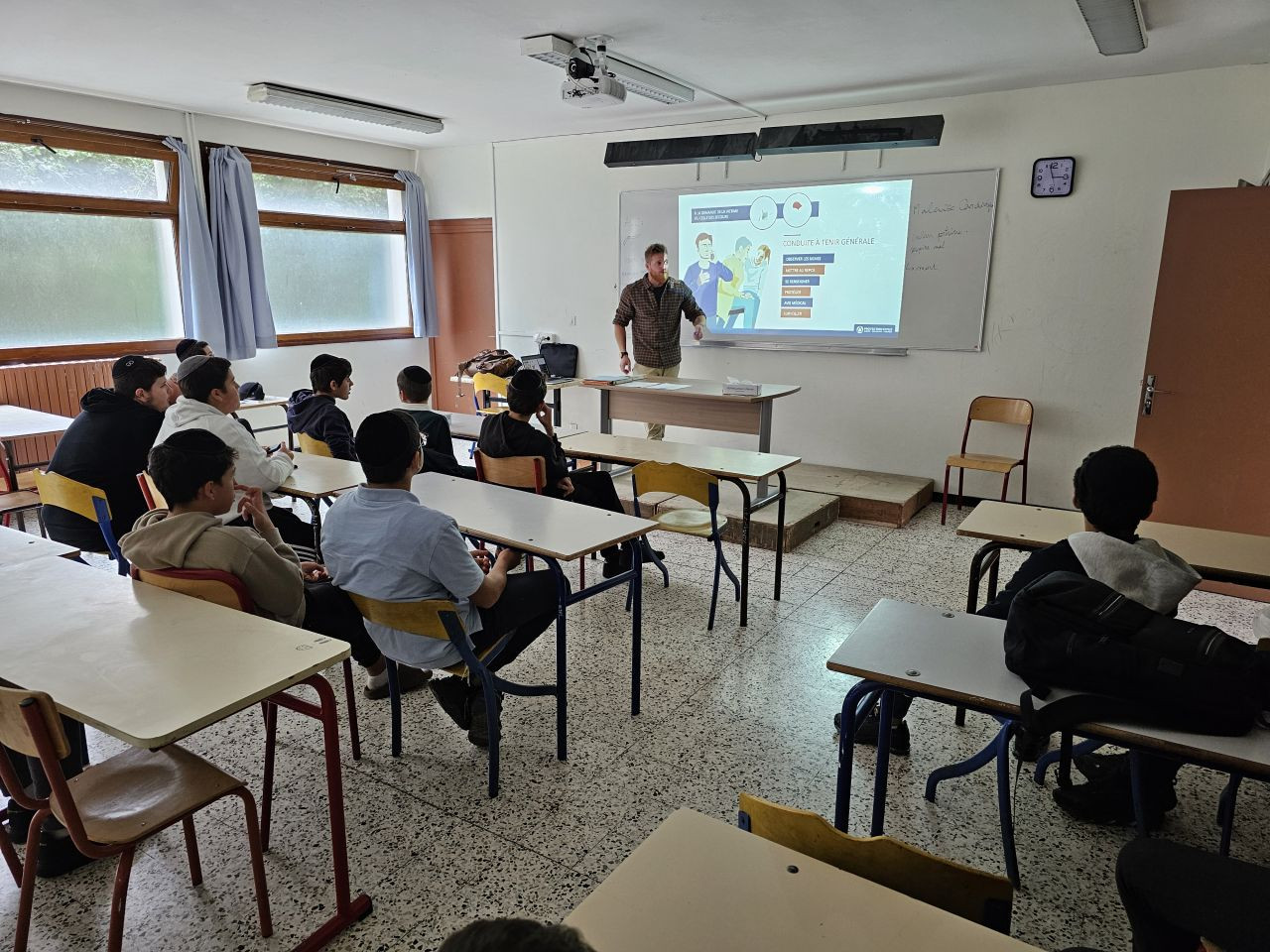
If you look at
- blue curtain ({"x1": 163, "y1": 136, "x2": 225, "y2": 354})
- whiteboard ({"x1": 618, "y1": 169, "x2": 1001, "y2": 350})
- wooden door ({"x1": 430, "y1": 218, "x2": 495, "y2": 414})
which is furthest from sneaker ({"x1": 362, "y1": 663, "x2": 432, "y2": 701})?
wooden door ({"x1": 430, "y1": 218, "x2": 495, "y2": 414})

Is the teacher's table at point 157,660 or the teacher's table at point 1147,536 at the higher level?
the teacher's table at point 1147,536

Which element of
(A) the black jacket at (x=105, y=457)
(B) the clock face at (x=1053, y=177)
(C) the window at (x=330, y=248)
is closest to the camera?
(A) the black jacket at (x=105, y=457)

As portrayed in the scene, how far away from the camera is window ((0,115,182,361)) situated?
16.8 ft

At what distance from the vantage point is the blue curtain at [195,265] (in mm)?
5855

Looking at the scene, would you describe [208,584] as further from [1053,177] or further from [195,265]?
[1053,177]

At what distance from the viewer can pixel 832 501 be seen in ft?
16.5

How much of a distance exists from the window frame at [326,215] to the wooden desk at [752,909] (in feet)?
22.1

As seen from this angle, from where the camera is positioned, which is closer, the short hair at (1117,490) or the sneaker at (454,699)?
the short hair at (1117,490)

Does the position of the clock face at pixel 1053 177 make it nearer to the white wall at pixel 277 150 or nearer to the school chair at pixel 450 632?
the school chair at pixel 450 632

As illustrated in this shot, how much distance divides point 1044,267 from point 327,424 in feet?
14.5

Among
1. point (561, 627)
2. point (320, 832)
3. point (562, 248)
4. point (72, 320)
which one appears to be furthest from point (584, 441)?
point (72, 320)

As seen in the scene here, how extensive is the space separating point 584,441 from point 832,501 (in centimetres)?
184

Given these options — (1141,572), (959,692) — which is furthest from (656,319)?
(959,692)

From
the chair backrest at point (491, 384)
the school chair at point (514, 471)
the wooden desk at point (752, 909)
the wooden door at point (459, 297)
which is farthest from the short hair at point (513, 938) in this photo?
the wooden door at point (459, 297)
